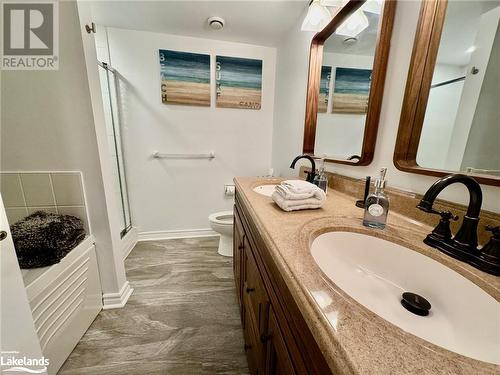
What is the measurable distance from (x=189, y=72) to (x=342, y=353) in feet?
7.47

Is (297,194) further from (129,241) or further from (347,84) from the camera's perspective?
(129,241)

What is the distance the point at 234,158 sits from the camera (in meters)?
2.25

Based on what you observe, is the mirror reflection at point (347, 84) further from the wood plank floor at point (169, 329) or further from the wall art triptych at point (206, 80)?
the wood plank floor at point (169, 329)

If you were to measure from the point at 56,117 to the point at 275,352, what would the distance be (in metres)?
1.48

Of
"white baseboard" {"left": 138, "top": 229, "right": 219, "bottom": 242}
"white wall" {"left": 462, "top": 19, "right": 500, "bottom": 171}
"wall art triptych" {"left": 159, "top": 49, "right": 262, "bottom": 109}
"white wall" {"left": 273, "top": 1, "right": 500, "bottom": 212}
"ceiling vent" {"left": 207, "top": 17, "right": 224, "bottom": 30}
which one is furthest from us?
"white baseboard" {"left": 138, "top": 229, "right": 219, "bottom": 242}

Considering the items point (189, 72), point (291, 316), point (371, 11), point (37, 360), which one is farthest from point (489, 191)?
point (189, 72)

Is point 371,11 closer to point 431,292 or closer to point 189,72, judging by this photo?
point 431,292

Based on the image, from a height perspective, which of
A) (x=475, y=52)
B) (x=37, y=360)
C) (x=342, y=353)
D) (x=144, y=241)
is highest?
(x=475, y=52)

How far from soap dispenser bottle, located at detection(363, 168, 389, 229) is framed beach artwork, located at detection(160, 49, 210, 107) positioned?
1871 millimetres

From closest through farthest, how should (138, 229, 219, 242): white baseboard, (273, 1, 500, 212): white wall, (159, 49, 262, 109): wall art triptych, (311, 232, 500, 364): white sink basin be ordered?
(311, 232, 500, 364): white sink basin
(273, 1, 500, 212): white wall
(159, 49, 262, 109): wall art triptych
(138, 229, 219, 242): white baseboard

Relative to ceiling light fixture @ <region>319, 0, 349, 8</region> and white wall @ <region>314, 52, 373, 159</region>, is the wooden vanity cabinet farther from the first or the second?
ceiling light fixture @ <region>319, 0, 349, 8</region>

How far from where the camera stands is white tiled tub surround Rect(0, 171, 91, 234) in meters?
1.09

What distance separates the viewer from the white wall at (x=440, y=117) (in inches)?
23.9

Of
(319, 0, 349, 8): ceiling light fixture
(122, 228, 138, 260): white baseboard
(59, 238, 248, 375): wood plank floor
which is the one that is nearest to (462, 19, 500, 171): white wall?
(319, 0, 349, 8): ceiling light fixture
